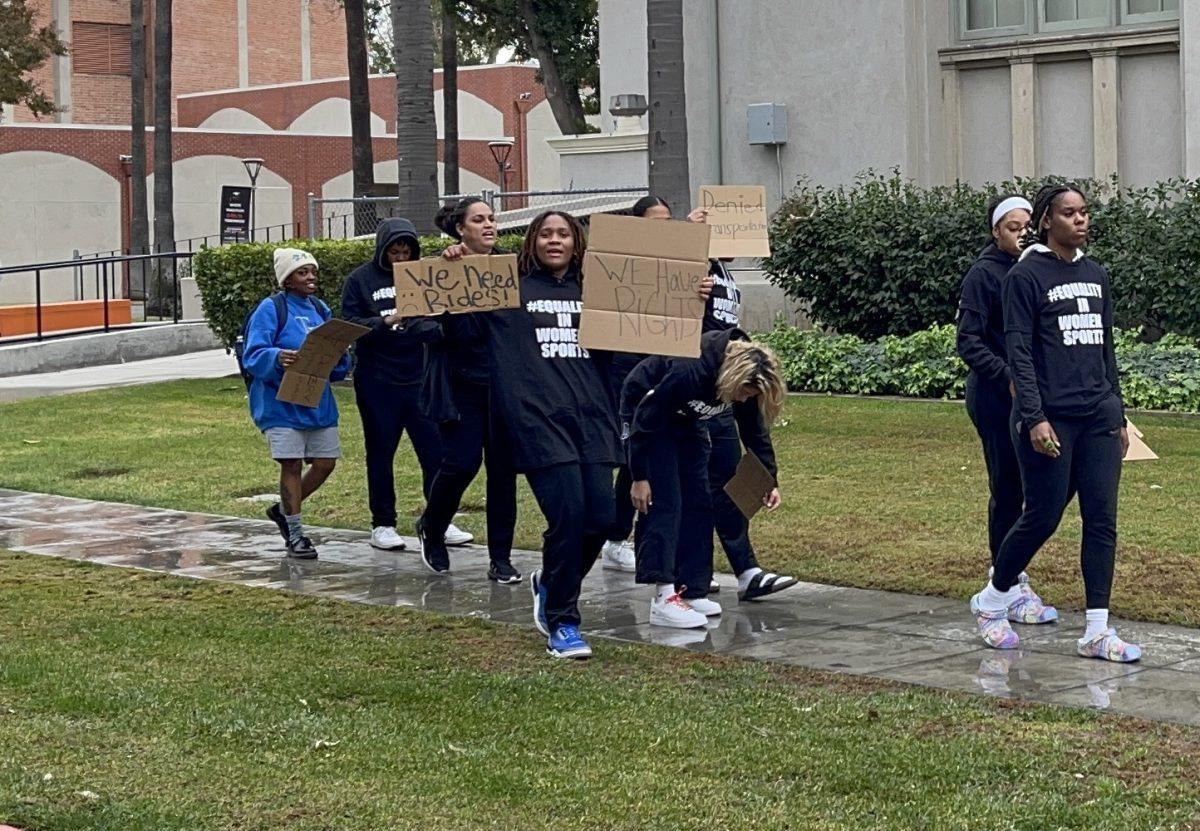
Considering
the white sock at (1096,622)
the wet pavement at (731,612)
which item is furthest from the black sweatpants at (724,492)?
the white sock at (1096,622)

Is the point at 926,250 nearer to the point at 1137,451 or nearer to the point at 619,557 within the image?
the point at 619,557

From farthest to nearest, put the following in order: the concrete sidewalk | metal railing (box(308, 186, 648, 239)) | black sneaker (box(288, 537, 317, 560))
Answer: metal railing (box(308, 186, 648, 239)) < the concrete sidewalk < black sneaker (box(288, 537, 317, 560))

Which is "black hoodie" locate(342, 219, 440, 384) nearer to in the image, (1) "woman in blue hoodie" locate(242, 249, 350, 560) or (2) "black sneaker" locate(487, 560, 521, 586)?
(1) "woman in blue hoodie" locate(242, 249, 350, 560)

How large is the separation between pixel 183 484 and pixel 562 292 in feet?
20.9

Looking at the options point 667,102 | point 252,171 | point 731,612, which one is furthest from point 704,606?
point 252,171

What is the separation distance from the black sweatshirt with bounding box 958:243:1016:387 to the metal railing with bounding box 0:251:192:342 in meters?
18.1

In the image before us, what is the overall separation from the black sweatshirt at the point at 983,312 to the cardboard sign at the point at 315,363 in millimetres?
3263

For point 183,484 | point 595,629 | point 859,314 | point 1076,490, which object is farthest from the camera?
point 859,314

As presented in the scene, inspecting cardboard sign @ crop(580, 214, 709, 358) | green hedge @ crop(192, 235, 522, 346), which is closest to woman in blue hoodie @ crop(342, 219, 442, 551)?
cardboard sign @ crop(580, 214, 709, 358)

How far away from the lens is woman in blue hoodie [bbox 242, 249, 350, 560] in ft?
33.0

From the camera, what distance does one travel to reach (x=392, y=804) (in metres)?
5.49

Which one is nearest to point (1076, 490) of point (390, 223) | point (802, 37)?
point (390, 223)

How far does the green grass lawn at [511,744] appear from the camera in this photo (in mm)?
5387

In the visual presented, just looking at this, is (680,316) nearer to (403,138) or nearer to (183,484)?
(183,484)
